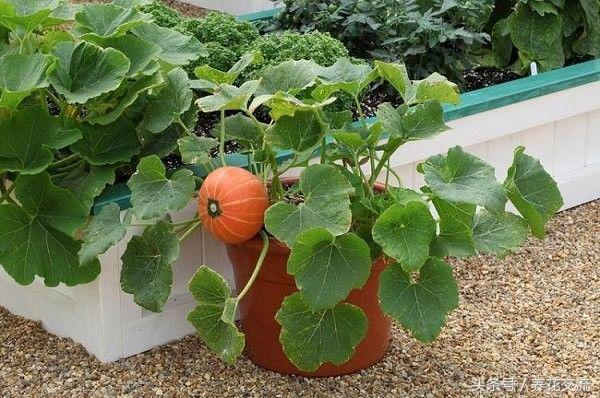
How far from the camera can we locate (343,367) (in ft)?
9.80

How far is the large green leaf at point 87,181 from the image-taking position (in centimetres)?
290

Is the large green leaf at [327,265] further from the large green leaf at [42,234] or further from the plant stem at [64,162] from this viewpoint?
the plant stem at [64,162]

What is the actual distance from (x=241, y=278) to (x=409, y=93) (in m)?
0.63

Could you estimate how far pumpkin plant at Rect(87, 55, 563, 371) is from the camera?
2.64 metres

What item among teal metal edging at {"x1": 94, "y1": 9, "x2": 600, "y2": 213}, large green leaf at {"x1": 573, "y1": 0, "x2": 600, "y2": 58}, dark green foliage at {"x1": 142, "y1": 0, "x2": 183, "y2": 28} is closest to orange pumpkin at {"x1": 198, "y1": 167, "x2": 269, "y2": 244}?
teal metal edging at {"x1": 94, "y1": 9, "x2": 600, "y2": 213}

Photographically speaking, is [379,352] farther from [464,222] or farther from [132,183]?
[132,183]

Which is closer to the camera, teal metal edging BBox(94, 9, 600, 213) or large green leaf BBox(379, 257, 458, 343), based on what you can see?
large green leaf BBox(379, 257, 458, 343)

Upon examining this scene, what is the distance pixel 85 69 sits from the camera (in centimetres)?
287

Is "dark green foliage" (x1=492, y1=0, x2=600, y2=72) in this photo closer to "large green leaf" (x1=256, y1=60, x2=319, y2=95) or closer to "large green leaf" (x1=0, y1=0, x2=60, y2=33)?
"large green leaf" (x1=256, y1=60, x2=319, y2=95)

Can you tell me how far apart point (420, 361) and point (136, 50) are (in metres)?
1.09

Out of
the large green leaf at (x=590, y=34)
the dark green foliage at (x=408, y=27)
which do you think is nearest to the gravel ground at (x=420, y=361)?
the dark green foliage at (x=408, y=27)

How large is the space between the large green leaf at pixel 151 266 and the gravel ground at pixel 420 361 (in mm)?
263

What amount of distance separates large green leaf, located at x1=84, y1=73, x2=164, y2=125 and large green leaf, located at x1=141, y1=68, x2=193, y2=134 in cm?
5

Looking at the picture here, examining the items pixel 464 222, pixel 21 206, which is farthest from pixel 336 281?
pixel 21 206
